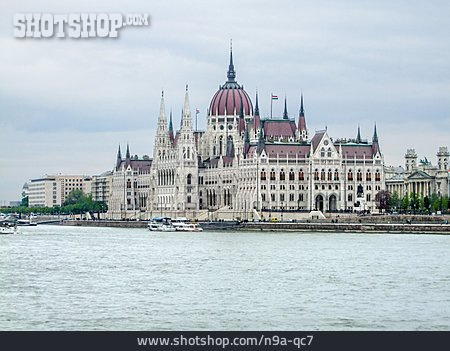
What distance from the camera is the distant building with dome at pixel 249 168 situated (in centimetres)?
15725

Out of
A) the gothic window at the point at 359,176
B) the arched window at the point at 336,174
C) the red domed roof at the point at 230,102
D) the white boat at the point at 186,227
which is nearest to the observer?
the white boat at the point at 186,227

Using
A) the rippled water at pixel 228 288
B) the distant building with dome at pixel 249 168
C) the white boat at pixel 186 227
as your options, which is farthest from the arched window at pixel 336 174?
the rippled water at pixel 228 288

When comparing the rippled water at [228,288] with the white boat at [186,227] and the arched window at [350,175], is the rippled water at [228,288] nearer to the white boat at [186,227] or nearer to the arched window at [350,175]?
the white boat at [186,227]

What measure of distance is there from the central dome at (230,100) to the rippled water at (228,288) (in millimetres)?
96299

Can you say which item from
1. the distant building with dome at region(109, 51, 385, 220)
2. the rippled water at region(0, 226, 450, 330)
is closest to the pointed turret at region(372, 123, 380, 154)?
the distant building with dome at region(109, 51, 385, 220)

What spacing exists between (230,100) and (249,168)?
28.9m

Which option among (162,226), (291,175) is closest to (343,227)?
(162,226)

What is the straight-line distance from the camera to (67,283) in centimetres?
5897

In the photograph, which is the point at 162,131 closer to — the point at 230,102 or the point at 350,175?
the point at 230,102

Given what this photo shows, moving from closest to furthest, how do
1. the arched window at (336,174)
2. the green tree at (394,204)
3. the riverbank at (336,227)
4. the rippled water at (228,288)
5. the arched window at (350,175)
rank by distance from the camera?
the rippled water at (228,288)
the riverbank at (336,227)
the green tree at (394,204)
the arched window at (336,174)
the arched window at (350,175)

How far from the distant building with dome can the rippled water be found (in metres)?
67.1

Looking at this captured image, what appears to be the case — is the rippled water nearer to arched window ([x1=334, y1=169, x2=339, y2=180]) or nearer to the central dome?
arched window ([x1=334, y1=169, x2=339, y2=180])

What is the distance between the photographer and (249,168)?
159 m
